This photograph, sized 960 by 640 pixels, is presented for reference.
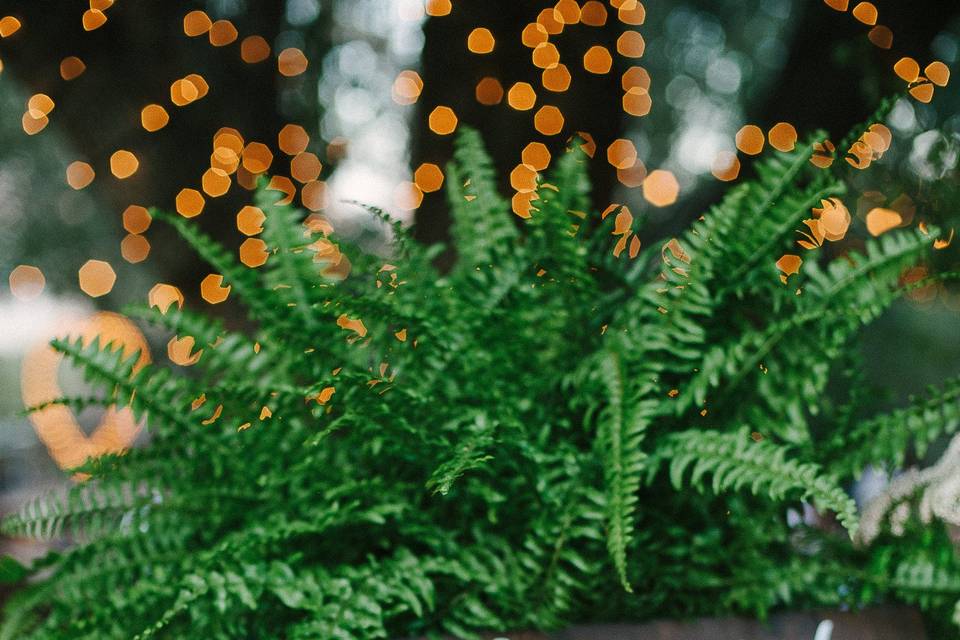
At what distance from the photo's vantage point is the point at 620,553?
0.63 m

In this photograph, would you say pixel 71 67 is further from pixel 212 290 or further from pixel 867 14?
pixel 867 14

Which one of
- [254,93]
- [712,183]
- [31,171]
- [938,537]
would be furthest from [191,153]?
[31,171]

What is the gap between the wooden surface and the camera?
739mm

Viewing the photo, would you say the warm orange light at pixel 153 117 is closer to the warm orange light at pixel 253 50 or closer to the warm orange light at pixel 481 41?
the warm orange light at pixel 253 50

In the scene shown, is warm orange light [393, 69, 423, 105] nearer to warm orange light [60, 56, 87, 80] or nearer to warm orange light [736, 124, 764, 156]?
warm orange light [60, 56, 87, 80]

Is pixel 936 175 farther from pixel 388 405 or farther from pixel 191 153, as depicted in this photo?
pixel 191 153

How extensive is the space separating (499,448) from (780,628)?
0.34m

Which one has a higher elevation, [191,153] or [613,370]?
[191,153]

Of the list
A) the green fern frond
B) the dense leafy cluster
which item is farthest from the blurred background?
the green fern frond

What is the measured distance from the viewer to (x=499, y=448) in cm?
71

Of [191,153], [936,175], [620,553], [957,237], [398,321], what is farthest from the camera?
[191,153]

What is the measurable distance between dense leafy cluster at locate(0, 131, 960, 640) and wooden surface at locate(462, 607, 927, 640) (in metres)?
0.02

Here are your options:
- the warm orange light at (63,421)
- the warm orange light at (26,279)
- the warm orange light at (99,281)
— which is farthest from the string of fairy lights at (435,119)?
the warm orange light at (63,421)

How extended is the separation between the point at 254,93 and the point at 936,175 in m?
1.67
